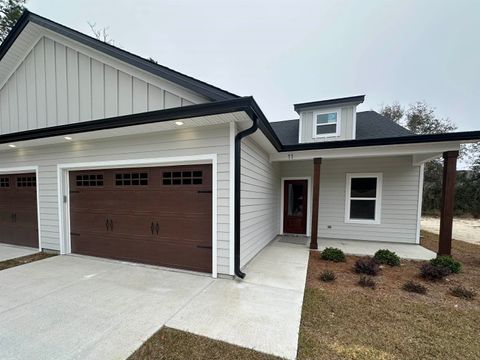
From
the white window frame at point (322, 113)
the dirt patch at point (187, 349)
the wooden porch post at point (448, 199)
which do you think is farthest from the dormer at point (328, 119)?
the dirt patch at point (187, 349)

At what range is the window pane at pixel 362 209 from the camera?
6.98m

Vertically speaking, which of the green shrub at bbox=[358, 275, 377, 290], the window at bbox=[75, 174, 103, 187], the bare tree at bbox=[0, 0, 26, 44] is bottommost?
the green shrub at bbox=[358, 275, 377, 290]

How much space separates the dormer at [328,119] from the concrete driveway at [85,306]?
6.53m

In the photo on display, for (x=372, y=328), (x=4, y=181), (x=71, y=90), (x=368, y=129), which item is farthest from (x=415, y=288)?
(x=4, y=181)

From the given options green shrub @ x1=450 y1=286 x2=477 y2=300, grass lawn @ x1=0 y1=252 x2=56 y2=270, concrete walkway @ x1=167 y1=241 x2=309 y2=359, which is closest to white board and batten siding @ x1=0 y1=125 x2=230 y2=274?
grass lawn @ x1=0 y1=252 x2=56 y2=270

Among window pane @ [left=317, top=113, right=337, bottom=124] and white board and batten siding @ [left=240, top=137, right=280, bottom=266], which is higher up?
window pane @ [left=317, top=113, right=337, bottom=124]

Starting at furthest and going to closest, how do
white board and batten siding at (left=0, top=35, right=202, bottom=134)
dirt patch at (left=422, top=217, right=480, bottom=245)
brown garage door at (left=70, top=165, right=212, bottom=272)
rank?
1. dirt patch at (left=422, top=217, right=480, bottom=245)
2. white board and batten siding at (left=0, top=35, right=202, bottom=134)
3. brown garage door at (left=70, top=165, right=212, bottom=272)

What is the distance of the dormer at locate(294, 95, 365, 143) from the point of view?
24.9 ft

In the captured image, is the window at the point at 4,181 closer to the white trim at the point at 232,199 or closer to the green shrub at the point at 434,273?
the white trim at the point at 232,199

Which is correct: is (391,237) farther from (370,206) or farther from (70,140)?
(70,140)

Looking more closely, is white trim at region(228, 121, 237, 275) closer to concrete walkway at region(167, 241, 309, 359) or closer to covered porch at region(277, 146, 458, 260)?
concrete walkway at region(167, 241, 309, 359)

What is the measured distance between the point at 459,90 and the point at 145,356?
20.7 metres

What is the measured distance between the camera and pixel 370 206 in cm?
699

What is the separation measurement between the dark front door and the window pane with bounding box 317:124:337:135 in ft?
6.90
